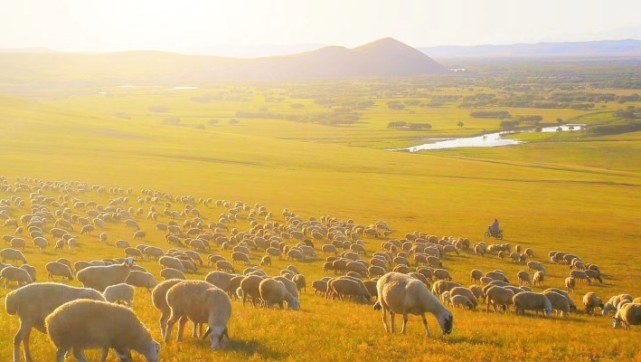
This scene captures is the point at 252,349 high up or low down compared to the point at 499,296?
up

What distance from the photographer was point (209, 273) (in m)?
21.4

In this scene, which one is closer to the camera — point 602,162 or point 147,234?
point 147,234

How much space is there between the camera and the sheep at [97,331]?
940 centimetres

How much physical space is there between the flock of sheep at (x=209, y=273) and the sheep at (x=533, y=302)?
0.11 ft

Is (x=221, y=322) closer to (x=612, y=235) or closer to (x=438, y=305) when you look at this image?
(x=438, y=305)

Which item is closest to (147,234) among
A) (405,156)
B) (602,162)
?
(405,156)

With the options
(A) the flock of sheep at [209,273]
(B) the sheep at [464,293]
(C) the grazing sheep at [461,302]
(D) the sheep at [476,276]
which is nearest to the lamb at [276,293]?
(A) the flock of sheep at [209,273]

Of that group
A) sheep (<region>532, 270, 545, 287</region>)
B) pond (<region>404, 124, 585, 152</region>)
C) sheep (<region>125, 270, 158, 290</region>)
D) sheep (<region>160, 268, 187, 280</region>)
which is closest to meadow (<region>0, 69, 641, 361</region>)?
sheep (<region>532, 270, 545, 287</region>)

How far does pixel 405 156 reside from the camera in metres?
91.6

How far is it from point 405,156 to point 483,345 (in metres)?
79.4

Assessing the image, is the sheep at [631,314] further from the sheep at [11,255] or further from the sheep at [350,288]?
the sheep at [11,255]

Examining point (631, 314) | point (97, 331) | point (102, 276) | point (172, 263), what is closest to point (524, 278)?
point (631, 314)

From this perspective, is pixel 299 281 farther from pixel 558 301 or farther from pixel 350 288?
pixel 558 301

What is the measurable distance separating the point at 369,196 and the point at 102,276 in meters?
44.0
